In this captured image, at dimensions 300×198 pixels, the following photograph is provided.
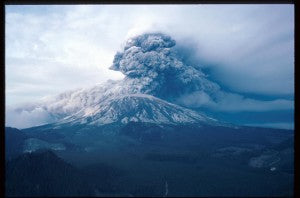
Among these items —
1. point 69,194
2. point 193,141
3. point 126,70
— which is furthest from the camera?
point 126,70

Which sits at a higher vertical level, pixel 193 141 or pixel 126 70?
pixel 126 70

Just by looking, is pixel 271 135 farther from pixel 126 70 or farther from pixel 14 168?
pixel 14 168

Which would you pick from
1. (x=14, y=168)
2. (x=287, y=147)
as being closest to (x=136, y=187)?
(x=14, y=168)

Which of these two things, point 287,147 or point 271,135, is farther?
point 271,135

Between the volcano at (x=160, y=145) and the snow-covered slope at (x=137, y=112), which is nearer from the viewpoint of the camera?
the volcano at (x=160, y=145)

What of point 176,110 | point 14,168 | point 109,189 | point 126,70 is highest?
point 126,70

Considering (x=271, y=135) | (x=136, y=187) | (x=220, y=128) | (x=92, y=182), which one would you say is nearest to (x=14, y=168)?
(x=92, y=182)

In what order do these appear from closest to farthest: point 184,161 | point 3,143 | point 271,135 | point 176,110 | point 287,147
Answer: point 3,143
point 184,161
point 287,147
point 271,135
point 176,110

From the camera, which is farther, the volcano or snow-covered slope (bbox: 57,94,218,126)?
snow-covered slope (bbox: 57,94,218,126)

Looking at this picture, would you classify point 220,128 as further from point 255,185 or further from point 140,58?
point 255,185
